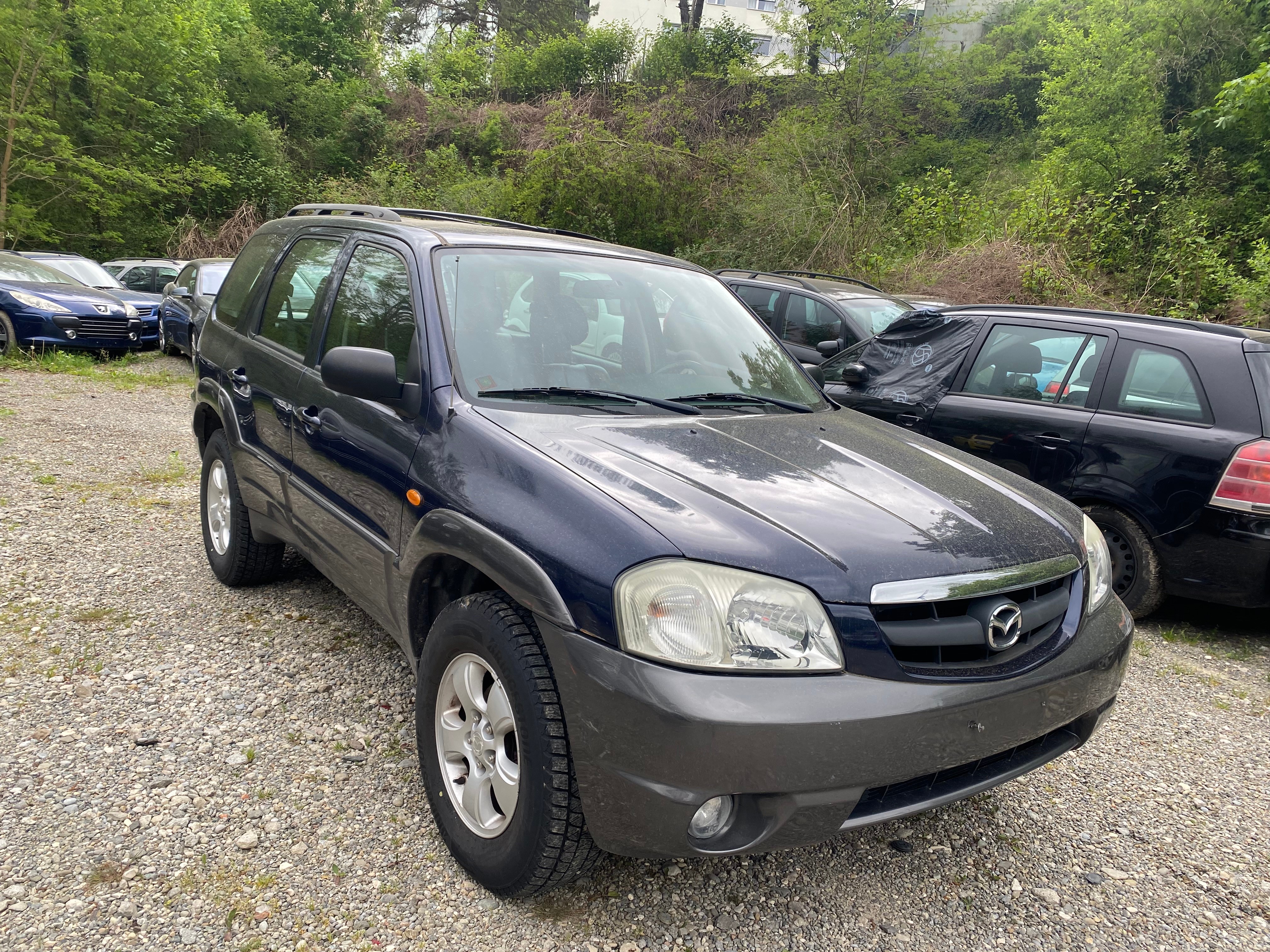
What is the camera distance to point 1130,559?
4711 millimetres

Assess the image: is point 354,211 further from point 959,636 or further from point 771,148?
point 771,148

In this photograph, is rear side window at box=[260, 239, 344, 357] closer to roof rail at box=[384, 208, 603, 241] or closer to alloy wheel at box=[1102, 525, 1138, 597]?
roof rail at box=[384, 208, 603, 241]

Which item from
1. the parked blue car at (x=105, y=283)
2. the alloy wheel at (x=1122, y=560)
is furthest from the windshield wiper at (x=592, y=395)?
the parked blue car at (x=105, y=283)

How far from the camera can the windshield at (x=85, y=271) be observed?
1391cm

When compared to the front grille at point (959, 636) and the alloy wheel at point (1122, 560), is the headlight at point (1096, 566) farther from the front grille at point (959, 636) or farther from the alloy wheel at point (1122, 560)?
the alloy wheel at point (1122, 560)

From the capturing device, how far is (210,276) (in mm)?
12945

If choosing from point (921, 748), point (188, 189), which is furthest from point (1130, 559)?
point (188, 189)

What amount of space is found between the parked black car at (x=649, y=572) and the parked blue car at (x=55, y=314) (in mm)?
10753

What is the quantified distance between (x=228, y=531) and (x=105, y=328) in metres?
9.89

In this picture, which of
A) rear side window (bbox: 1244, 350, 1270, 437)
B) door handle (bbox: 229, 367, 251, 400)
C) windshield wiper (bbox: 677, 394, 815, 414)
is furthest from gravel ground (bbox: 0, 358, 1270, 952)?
windshield wiper (bbox: 677, 394, 815, 414)

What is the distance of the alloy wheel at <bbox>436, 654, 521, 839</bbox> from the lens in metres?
2.26

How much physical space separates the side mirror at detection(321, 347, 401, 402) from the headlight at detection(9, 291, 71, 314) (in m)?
11.6

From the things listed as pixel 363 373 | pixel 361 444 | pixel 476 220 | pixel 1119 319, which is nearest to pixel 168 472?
pixel 476 220

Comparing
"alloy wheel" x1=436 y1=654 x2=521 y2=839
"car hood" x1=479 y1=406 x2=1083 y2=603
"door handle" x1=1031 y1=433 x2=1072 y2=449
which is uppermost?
"car hood" x1=479 y1=406 x2=1083 y2=603
